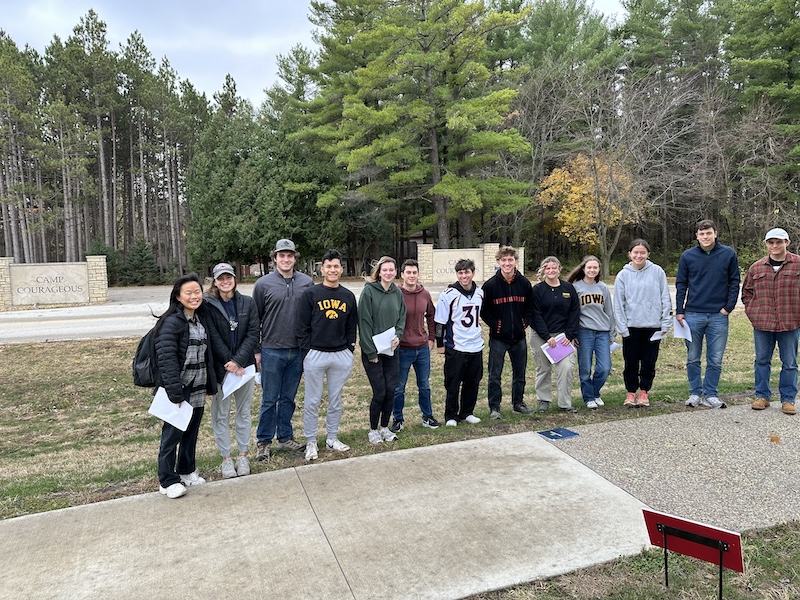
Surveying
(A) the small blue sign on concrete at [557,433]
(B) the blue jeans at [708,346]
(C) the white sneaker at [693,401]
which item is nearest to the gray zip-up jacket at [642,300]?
(B) the blue jeans at [708,346]

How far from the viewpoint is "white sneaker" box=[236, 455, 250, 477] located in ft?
13.4

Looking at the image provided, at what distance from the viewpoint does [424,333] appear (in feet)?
16.9

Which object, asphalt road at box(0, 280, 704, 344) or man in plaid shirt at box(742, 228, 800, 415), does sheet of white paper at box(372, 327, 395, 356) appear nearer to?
man in plaid shirt at box(742, 228, 800, 415)

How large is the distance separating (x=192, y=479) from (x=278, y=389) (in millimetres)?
1002

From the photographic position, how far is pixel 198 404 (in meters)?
3.90

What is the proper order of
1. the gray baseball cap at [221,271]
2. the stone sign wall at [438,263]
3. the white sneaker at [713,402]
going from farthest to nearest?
the stone sign wall at [438,263]
the white sneaker at [713,402]
the gray baseball cap at [221,271]

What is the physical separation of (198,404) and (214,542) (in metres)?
1.12

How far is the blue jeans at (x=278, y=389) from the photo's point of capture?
15.0 feet

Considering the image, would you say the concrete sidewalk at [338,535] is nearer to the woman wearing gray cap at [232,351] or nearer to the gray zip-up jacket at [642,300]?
the woman wearing gray cap at [232,351]

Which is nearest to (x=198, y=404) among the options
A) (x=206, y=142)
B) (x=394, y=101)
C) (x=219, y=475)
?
(x=219, y=475)

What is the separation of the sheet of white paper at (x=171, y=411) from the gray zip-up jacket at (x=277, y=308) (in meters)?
0.98

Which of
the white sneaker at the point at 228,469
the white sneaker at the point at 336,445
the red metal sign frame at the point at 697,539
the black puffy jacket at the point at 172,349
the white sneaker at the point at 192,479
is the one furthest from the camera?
the white sneaker at the point at 336,445

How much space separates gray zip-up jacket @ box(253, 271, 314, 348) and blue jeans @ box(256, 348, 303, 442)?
9 cm

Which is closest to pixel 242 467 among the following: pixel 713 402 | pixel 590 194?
pixel 713 402
